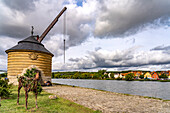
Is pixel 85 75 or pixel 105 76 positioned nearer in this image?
pixel 105 76

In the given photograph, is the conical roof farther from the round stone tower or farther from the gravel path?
the gravel path

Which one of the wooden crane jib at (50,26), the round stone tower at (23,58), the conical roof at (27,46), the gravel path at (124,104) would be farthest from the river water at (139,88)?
the wooden crane jib at (50,26)

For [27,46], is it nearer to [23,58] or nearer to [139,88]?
[23,58]

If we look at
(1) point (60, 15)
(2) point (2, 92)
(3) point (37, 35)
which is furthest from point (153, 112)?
(1) point (60, 15)

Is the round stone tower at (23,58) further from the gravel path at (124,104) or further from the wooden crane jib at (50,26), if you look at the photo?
the gravel path at (124,104)

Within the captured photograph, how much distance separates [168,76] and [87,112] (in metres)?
150

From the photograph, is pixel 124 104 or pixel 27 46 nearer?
pixel 124 104

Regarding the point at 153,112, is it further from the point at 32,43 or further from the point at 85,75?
the point at 85,75

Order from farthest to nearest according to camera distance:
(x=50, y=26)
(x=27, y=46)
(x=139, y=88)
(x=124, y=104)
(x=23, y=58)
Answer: (x=139, y=88), (x=50, y=26), (x=27, y=46), (x=23, y=58), (x=124, y=104)

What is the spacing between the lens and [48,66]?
28.2m

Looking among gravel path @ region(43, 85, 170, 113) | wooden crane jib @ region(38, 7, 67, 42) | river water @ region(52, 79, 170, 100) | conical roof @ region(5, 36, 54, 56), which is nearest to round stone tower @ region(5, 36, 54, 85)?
conical roof @ region(5, 36, 54, 56)

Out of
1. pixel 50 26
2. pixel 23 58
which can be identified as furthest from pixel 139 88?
pixel 23 58

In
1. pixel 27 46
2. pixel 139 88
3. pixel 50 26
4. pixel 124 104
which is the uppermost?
pixel 50 26

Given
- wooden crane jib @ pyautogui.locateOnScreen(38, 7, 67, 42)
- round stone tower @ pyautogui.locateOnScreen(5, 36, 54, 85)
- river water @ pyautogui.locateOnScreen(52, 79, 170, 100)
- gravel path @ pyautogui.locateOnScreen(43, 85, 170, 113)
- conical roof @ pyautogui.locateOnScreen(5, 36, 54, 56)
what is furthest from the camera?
wooden crane jib @ pyautogui.locateOnScreen(38, 7, 67, 42)
